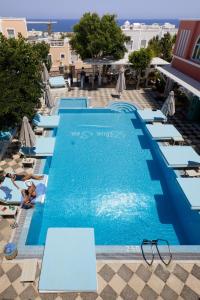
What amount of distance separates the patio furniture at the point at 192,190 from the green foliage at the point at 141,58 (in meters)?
18.0

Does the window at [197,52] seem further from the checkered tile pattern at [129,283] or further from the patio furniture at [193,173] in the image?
the checkered tile pattern at [129,283]

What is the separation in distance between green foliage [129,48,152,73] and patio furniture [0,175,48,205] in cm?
1897

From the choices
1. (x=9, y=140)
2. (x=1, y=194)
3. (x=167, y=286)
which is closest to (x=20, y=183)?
(x=1, y=194)

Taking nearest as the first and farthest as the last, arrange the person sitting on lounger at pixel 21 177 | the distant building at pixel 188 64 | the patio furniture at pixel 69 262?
the patio furniture at pixel 69 262
the person sitting on lounger at pixel 21 177
the distant building at pixel 188 64

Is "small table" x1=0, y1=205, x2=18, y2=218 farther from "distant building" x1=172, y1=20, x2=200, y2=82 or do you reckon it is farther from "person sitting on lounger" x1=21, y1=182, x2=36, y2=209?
"distant building" x1=172, y1=20, x2=200, y2=82

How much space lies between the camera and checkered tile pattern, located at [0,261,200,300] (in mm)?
7379

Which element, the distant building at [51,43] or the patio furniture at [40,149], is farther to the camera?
the distant building at [51,43]

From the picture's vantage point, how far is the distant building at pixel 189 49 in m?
20.1

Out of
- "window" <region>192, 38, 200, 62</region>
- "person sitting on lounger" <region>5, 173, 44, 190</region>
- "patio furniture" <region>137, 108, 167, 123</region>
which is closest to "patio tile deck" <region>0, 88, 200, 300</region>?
"person sitting on lounger" <region>5, 173, 44, 190</region>

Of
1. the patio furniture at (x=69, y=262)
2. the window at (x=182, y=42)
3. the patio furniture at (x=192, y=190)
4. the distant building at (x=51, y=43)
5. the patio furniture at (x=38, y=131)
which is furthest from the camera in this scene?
the distant building at (x=51, y=43)

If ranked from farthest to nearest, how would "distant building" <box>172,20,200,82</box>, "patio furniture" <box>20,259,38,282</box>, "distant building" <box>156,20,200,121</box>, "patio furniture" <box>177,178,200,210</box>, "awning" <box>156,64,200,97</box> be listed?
"distant building" <box>172,20,200,82</box> < "distant building" <box>156,20,200,121</box> < "awning" <box>156,64,200,97</box> < "patio furniture" <box>177,178,200,210</box> < "patio furniture" <box>20,259,38,282</box>

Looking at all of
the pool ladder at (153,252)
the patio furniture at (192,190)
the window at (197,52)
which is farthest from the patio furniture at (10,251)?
the window at (197,52)

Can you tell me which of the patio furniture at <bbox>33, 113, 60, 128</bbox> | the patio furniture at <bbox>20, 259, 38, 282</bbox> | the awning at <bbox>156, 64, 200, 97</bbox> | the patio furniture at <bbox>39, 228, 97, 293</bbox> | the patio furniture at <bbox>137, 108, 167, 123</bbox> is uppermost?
the awning at <bbox>156, 64, 200, 97</bbox>

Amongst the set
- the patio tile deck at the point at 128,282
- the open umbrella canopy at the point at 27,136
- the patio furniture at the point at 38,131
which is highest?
the open umbrella canopy at the point at 27,136
